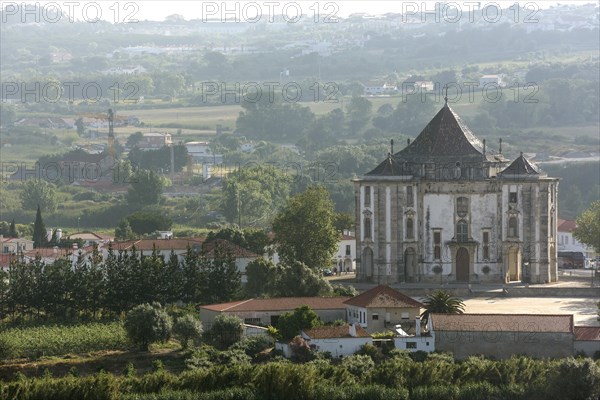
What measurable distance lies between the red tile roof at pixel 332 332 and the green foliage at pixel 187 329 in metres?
4.25

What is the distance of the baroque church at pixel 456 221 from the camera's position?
310 feet

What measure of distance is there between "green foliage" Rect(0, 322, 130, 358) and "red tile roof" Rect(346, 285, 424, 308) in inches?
377

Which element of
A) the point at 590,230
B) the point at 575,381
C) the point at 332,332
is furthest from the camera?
the point at 590,230

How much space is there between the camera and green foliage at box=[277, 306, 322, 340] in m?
78.9

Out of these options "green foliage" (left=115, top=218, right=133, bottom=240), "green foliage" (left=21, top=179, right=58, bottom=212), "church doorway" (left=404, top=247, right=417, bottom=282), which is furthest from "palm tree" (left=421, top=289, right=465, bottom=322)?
"green foliage" (left=21, top=179, right=58, bottom=212)

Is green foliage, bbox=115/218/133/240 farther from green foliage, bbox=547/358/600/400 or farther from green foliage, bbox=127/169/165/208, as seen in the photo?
green foliage, bbox=547/358/600/400

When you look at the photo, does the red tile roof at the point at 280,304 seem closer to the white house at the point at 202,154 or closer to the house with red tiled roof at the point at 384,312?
the house with red tiled roof at the point at 384,312

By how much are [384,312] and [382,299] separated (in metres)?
0.75

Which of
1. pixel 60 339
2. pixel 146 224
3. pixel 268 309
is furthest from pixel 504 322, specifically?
Answer: pixel 146 224

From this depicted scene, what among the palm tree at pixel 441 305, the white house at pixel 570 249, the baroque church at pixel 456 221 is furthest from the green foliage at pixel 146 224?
the palm tree at pixel 441 305

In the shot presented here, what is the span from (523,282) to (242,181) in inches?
1749

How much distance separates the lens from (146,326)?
78.6 m

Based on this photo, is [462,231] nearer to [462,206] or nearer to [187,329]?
[462,206]

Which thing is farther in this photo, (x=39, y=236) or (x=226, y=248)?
(x=39, y=236)
